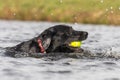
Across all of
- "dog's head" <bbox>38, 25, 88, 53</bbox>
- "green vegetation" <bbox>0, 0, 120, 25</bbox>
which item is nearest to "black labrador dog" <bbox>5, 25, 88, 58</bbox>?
"dog's head" <bbox>38, 25, 88, 53</bbox>

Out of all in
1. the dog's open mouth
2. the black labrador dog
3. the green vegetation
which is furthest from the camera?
the green vegetation

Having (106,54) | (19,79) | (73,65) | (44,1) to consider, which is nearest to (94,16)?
(44,1)

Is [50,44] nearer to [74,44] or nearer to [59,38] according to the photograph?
[59,38]

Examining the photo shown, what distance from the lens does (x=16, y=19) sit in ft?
129

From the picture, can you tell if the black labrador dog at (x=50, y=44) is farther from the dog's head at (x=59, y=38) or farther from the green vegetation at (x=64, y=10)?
the green vegetation at (x=64, y=10)

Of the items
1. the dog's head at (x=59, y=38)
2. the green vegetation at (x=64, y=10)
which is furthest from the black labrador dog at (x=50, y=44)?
the green vegetation at (x=64, y=10)

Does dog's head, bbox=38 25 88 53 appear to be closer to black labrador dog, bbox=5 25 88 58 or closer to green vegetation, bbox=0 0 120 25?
black labrador dog, bbox=5 25 88 58

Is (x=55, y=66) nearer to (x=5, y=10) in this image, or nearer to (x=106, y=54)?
(x=106, y=54)

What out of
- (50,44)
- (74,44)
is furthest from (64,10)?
(50,44)

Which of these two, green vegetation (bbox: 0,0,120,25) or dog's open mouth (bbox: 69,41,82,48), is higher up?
green vegetation (bbox: 0,0,120,25)

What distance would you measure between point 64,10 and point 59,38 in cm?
2450

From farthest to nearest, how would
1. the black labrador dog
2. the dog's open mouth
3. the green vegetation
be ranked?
the green vegetation < the dog's open mouth < the black labrador dog

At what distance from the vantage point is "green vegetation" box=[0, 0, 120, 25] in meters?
35.4

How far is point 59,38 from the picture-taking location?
13.5 meters
